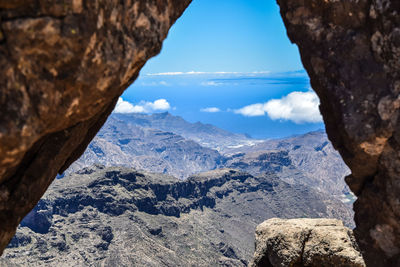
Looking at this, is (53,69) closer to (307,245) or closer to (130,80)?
(130,80)

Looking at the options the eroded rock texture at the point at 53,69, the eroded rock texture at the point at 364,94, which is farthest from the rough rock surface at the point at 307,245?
the eroded rock texture at the point at 53,69

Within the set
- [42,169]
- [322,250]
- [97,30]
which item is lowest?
[322,250]

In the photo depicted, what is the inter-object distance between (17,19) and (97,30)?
2207 millimetres

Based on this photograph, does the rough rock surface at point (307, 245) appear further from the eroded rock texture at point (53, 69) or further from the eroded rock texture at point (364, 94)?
the eroded rock texture at point (53, 69)

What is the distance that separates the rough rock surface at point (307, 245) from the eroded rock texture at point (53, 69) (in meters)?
10.4

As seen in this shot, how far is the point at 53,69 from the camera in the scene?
443 inches

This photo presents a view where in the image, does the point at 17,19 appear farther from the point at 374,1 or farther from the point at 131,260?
the point at 131,260

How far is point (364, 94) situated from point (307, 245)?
738 centimetres

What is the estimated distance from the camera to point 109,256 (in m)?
180

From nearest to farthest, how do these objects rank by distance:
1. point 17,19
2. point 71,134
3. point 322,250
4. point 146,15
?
point 17,19, point 146,15, point 71,134, point 322,250

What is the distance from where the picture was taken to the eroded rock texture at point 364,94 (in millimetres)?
14164

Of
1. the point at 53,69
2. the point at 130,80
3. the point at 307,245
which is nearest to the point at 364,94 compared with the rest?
the point at 307,245

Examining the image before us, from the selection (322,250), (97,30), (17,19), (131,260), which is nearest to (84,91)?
(97,30)

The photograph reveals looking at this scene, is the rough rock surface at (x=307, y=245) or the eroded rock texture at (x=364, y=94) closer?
the eroded rock texture at (x=364, y=94)
